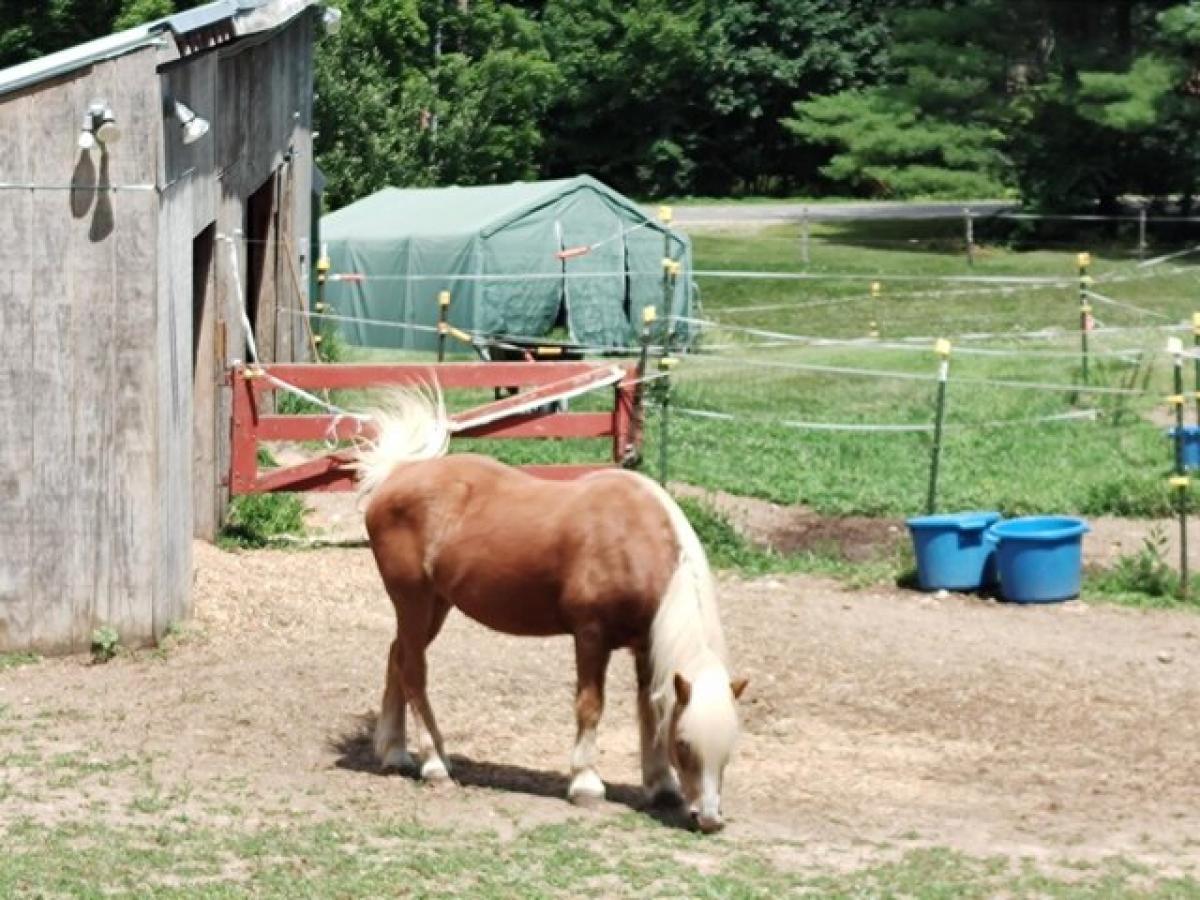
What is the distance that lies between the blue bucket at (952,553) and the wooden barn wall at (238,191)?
434 cm

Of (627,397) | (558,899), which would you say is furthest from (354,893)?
(627,397)

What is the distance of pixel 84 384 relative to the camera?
426 inches

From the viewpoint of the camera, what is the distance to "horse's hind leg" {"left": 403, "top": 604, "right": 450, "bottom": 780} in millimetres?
8898

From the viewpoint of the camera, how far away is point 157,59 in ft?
35.4

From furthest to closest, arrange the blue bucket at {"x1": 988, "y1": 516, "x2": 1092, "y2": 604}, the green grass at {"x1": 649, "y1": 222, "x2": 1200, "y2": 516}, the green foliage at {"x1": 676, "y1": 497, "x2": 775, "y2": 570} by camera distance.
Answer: the green grass at {"x1": 649, "y1": 222, "x2": 1200, "y2": 516}
the green foliage at {"x1": 676, "y1": 497, "x2": 775, "y2": 570}
the blue bucket at {"x1": 988, "y1": 516, "x2": 1092, "y2": 604}

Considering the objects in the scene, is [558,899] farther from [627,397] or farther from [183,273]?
[627,397]

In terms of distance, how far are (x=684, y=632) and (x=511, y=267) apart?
1803 centimetres

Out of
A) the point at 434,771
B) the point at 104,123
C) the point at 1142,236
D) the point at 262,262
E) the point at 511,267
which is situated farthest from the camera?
the point at 1142,236

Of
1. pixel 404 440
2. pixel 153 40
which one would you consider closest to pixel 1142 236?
pixel 153 40

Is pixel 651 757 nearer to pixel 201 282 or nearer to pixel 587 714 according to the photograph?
pixel 587 714

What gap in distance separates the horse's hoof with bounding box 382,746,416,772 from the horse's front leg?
0.79 m

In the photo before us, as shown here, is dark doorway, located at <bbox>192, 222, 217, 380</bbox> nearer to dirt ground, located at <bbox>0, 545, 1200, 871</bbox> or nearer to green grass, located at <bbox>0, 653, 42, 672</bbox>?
dirt ground, located at <bbox>0, 545, 1200, 871</bbox>

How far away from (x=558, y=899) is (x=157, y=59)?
529 cm

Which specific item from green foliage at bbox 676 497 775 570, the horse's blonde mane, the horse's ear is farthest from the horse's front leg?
green foliage at bbox 676 497 775 570
